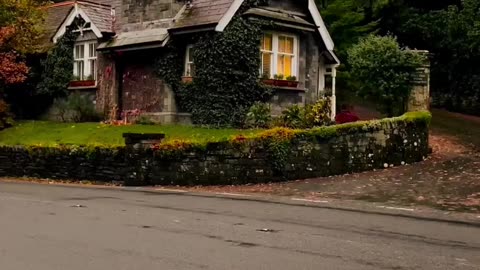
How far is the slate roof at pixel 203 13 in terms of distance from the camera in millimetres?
24312

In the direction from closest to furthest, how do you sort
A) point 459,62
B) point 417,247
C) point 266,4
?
point 417,247, point 266,4, point 459,62

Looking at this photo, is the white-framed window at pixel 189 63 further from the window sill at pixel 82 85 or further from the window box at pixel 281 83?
the window sill at pixel 82 85

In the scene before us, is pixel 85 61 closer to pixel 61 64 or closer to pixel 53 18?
pixel 61 64

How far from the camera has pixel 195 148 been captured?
1848 centimetres

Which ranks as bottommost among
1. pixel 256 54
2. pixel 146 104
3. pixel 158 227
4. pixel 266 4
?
pixel 158 227

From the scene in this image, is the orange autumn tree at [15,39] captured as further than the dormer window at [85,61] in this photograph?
No

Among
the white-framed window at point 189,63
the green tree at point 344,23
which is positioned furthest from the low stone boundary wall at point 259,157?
the green tree at point 344,23

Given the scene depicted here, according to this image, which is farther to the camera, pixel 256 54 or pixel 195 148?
pixel 256 54

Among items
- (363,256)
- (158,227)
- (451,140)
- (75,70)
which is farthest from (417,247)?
(75,70)

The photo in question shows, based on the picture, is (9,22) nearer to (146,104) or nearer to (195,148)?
(146,104)

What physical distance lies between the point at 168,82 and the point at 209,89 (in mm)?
2210

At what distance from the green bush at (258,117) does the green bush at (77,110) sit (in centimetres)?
780

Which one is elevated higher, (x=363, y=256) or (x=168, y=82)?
(x=168, y=82)

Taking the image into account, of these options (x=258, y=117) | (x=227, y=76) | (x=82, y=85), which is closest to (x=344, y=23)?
(x=227, y=76)
